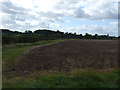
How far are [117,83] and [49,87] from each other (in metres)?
2.18

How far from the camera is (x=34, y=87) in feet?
26.5

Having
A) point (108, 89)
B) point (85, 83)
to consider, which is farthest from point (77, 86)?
point (108, 89)

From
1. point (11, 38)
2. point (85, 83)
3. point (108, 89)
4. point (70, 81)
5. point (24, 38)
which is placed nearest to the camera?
point (108, 89)

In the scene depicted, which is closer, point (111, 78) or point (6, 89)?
point (6, 89)

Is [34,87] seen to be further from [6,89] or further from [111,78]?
[111,78]

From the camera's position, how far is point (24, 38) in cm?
4816

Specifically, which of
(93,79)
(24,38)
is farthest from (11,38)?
(93,79)

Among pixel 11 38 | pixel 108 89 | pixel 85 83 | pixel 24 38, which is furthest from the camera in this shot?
pixel 24 38

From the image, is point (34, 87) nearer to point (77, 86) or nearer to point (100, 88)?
point (77, 86)

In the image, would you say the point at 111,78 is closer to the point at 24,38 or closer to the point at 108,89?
the point at 108,89

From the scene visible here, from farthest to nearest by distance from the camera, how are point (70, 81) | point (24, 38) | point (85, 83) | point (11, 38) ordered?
point (24, 38) → point (11, 38) → point (70, 81) → point (85, 83)

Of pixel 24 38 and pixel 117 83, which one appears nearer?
pixel 117 83

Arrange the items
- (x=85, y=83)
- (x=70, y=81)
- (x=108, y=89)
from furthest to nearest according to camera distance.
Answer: (x=70, y=81) → (x=85, y=83) → (x=108, y=89)

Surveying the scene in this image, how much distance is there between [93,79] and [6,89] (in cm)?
296
